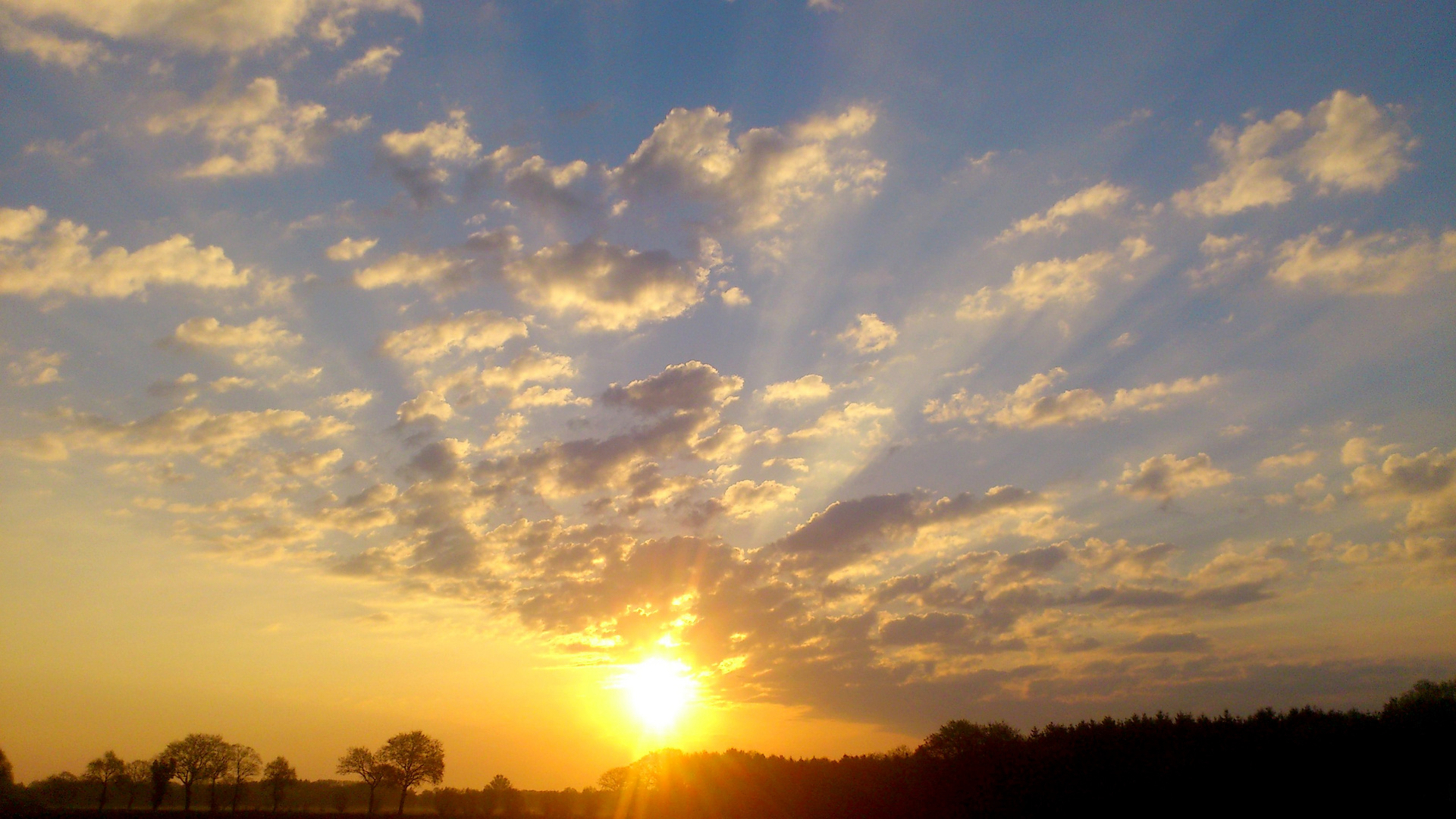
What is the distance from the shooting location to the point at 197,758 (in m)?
112

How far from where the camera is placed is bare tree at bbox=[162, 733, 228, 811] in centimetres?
11069

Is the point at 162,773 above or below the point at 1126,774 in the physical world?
below

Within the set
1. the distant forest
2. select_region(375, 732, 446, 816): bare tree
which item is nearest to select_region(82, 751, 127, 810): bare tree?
select_region(375, 732, 446, 816): bare tree

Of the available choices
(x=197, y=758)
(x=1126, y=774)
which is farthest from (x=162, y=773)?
(x=1126, y=774)

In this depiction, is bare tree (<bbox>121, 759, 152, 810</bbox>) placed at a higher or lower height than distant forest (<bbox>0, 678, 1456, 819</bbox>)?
lower

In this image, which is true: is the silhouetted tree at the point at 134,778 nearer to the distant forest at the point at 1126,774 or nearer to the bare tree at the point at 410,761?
the bare tree at the point at 410,761

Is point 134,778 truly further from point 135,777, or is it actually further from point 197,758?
point 197,758

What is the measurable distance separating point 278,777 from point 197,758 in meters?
16.0

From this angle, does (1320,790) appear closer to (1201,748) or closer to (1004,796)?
(1201,748)

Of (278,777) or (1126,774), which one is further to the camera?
(278,777)

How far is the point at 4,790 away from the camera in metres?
105

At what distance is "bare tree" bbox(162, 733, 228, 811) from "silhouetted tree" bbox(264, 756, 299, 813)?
9.49 meters

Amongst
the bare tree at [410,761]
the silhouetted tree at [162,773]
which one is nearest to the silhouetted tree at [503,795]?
the bare tree at [410,761]

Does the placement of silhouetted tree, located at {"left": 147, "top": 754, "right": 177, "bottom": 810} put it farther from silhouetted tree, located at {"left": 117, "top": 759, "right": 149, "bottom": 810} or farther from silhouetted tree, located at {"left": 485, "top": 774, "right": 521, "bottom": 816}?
silhouetted tree, located at {"left": 485, "top": 774, "right": 521, "bottom": 816}
